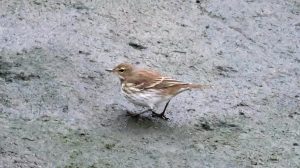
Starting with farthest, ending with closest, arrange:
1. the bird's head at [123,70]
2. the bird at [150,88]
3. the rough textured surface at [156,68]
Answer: the bird's head at [123,70] < the bird at [150,88] < the rough textured surface at [156,68]

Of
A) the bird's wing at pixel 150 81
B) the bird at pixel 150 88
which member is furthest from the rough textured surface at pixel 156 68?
the bird's wing at pixel 150 81

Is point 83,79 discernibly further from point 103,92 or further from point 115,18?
point 115,18

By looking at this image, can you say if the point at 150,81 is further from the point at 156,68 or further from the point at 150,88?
the point at 156,68

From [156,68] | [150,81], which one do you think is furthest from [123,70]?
[156,68]

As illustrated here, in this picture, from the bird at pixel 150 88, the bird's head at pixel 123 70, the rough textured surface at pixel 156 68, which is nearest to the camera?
the rough textured surface at pixel 156 68

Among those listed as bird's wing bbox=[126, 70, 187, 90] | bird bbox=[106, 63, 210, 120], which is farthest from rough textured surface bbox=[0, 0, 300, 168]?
bird's wing bbox=[126, 70, 187, 90]

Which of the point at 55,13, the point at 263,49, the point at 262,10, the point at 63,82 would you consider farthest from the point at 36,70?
the point at 262,10

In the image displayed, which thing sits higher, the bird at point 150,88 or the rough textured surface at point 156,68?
the bird at point 150,88

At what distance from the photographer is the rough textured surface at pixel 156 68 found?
261 inches

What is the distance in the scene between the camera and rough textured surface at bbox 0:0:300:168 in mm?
6629

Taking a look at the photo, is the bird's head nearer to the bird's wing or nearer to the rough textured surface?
the bird's wing

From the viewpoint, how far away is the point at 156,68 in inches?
317

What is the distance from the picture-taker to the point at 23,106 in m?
7.12

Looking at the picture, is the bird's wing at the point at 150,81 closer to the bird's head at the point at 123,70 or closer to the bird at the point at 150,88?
the bird at the point at 150,88
